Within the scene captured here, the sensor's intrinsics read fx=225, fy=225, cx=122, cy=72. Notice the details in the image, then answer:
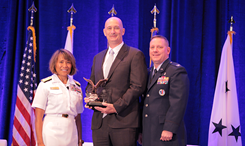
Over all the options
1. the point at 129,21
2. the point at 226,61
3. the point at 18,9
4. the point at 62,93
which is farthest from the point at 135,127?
the point at 18,9

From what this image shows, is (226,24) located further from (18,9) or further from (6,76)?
(6,76)

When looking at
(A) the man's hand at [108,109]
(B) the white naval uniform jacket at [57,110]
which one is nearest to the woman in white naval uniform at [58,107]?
(B) the white naval uniform jacket at [57,110]

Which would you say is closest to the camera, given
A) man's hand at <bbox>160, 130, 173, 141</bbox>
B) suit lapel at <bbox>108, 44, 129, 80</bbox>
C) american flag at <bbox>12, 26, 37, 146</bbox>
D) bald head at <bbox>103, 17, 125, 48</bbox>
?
man's hand at <bbox>160, 130, 173, 141</bbox>

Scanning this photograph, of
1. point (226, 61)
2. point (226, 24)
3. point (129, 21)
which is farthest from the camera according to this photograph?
point (129, 21)

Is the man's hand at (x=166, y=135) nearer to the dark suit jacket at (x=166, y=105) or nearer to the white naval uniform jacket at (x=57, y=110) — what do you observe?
the dark suit jacket at (x=166, y=105)

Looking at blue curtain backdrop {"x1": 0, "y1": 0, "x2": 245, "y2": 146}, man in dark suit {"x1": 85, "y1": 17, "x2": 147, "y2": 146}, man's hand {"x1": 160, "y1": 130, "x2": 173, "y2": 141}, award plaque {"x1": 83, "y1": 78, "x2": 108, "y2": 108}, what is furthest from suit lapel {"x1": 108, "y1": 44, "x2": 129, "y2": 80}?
blue curtain backdrop {"x1": 0, "y1": 0, "x2": 245, "y2": 146}

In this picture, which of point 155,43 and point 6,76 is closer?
point 155,43

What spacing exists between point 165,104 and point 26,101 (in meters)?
2.40

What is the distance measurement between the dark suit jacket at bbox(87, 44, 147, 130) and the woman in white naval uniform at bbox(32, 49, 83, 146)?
269mm

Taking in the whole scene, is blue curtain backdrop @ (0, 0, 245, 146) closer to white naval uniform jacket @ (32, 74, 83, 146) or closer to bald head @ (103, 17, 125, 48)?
bald head @ (103, 17, 125, 48)

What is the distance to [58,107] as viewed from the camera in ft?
7.29

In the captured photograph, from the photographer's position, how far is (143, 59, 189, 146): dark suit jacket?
2.01 m

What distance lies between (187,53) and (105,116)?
201 cm

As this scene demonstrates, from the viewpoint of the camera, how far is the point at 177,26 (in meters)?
3.64
